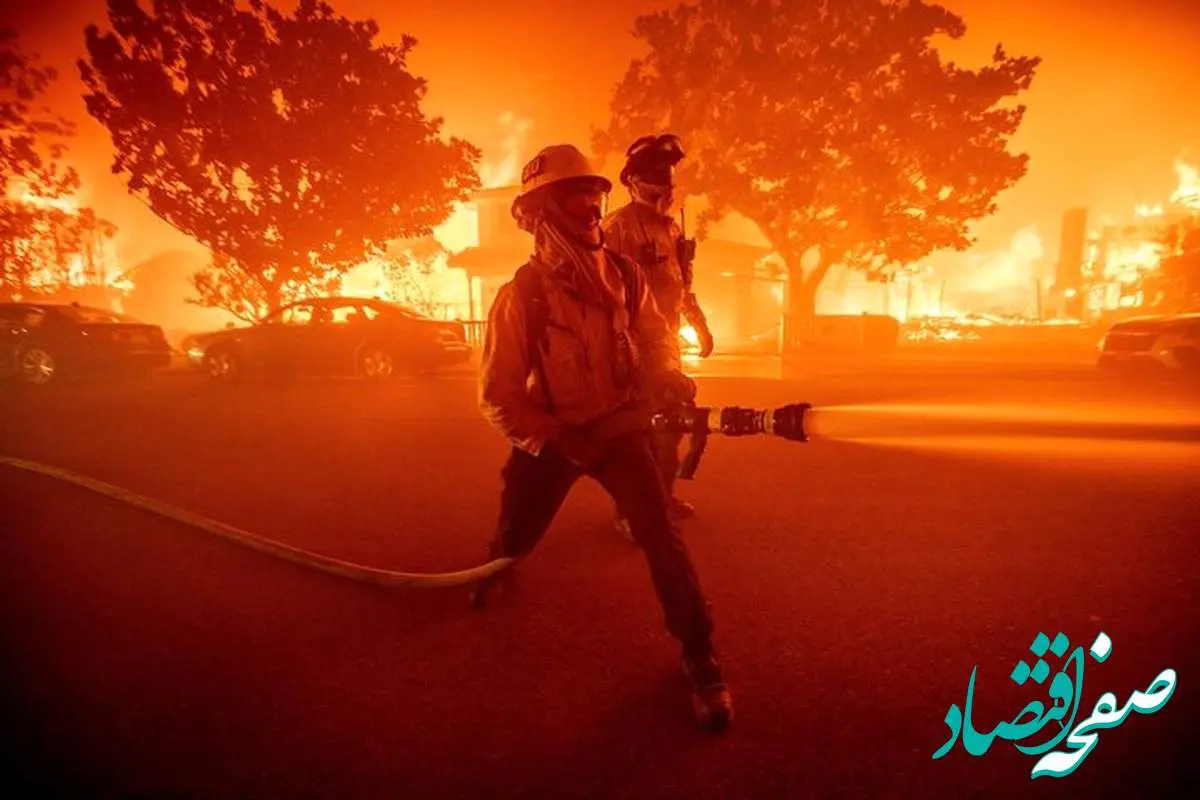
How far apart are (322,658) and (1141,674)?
3318mm

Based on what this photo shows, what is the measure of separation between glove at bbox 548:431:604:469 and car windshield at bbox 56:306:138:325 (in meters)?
14.3

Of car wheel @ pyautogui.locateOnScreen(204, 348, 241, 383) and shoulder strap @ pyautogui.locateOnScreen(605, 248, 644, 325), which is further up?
shoulder strap @ pyautogui.locateOnScreen(605, 248, 644, 325)

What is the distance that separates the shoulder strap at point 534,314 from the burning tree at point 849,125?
21.2 metres

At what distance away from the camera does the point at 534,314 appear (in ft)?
8.29

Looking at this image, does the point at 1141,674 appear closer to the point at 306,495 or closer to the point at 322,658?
the point at 322,658

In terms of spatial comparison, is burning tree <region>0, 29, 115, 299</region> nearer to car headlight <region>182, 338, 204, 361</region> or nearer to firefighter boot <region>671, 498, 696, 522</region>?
car headlight <region>182, 338, 204, 361</region>

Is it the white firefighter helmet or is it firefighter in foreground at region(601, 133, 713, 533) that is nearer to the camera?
the white firefighter helmet

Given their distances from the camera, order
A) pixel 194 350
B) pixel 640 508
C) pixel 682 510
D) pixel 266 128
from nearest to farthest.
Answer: pixel 640 508 < pixel 682 510 < pixel 194 350 < pixel 266 128

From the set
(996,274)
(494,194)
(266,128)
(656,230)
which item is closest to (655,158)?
(656,230)

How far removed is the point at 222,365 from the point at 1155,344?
17072mm

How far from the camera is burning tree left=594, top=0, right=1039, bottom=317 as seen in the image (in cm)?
2166

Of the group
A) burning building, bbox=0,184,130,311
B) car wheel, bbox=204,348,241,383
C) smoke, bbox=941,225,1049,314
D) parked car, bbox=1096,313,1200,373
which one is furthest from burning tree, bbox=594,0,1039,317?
smoke, bbox=941,225,1049,314

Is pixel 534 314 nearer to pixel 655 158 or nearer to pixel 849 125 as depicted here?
pixel 655 158

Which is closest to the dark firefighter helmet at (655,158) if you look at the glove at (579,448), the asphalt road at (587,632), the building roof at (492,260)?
the glove at (579,448)
